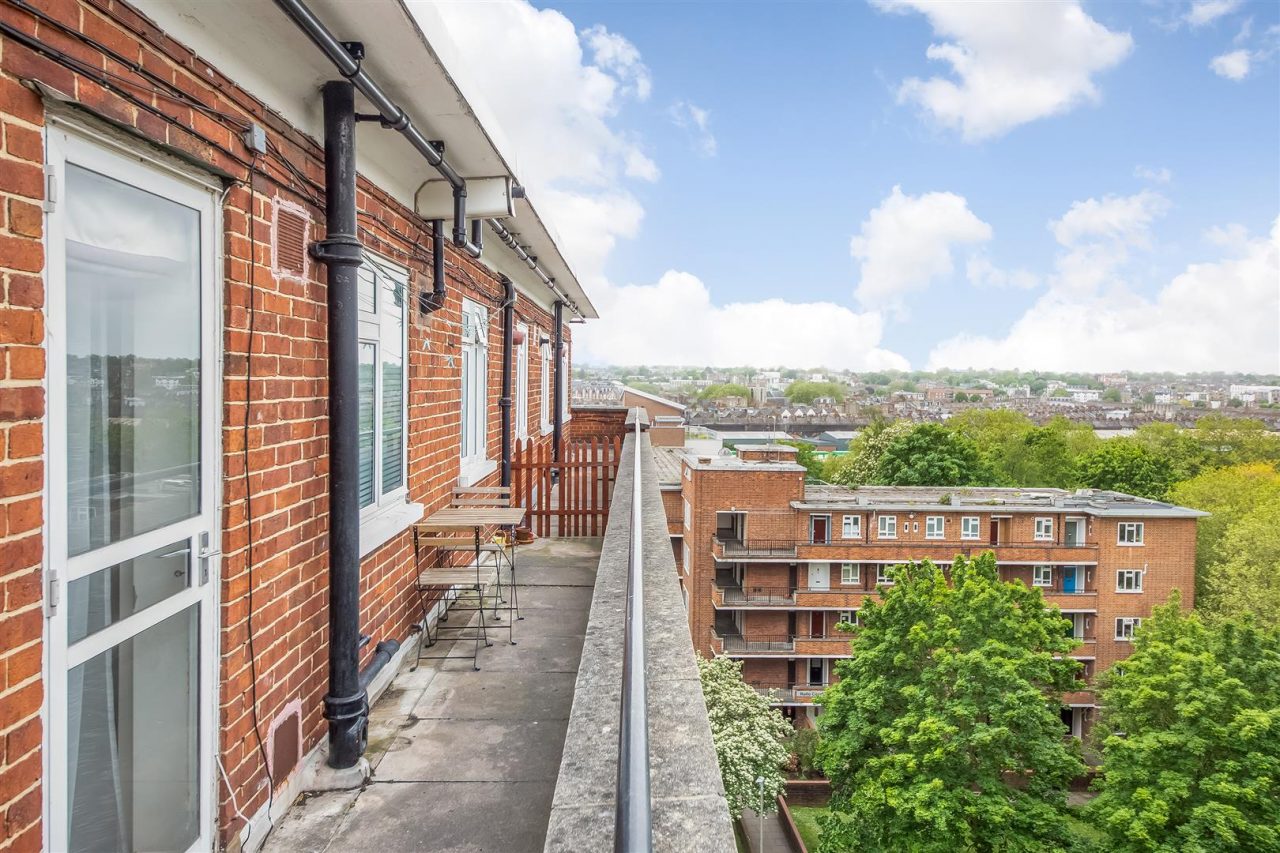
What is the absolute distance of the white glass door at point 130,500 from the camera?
66.8 inches

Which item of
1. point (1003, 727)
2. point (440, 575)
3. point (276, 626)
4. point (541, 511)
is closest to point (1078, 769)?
point (1003, 727)

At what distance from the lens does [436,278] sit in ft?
15.0

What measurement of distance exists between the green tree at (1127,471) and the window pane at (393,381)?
49.0 m

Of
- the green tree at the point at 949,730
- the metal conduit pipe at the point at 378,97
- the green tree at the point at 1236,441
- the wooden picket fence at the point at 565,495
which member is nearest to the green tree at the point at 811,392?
the green tree at the point at 1236,441

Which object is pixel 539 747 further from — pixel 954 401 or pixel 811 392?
pixel 811 392

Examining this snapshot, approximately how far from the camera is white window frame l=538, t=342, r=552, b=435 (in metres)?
11.9

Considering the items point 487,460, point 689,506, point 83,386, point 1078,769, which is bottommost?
point 1078,769

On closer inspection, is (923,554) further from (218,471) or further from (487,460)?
(218,471)

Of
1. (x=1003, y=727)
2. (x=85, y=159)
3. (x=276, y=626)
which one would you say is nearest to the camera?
(x=85, y=159)

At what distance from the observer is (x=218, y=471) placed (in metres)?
2.33

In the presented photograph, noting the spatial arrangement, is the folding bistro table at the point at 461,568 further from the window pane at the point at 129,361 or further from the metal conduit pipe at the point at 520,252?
the metal conduit pipe at the point at 520,252

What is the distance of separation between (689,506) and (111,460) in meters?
26.7

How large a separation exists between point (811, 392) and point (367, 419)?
484 ft

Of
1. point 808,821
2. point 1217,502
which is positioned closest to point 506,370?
point 808,821
